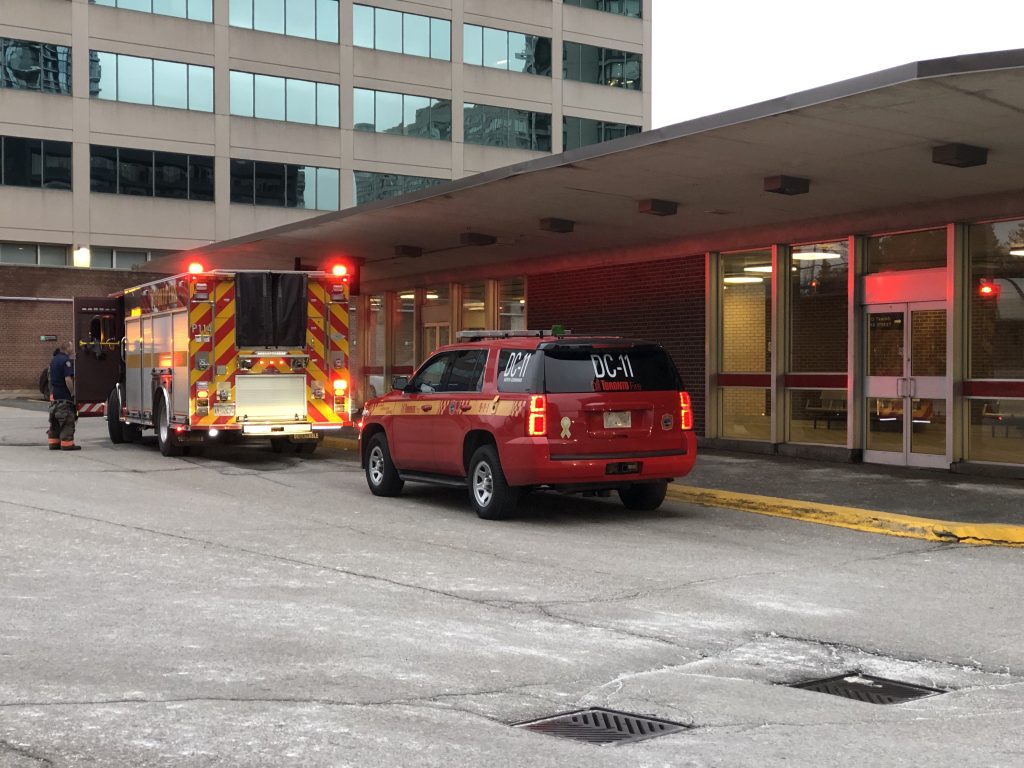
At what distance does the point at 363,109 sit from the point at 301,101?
285 cm

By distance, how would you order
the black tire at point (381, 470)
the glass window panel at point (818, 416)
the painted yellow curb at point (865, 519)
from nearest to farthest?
the painted yellow curb at point (865, 519) → the black tire at point (381, 470) → the glass window panel at point (818, 416)

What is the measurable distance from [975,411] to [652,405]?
19.8 feet

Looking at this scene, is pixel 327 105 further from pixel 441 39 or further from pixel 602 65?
pixel 602 65

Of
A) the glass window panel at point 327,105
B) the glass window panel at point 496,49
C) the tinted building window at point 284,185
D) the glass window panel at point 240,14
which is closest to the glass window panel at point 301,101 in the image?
the glass window panel at point 327,105

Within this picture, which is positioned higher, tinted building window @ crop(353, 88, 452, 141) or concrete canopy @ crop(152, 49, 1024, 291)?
tinted building window @ crop(353, 88, 452, 141)

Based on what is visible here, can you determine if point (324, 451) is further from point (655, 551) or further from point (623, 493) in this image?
point (655, 551)

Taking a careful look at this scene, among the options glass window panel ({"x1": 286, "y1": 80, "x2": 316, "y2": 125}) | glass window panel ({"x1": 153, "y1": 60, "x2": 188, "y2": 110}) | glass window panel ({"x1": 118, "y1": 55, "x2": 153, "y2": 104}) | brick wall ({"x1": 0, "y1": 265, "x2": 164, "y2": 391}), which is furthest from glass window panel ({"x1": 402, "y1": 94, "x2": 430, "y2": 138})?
brick wall ({"x1": 0, "y1": 265, "x2": 164, "y2": 391})

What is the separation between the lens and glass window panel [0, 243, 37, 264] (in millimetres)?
48656

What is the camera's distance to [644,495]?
44.3 ft

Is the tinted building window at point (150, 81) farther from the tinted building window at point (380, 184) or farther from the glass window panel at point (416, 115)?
the glass window panel at point (416, 115)

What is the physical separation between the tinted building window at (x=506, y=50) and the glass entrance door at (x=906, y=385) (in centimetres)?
4253

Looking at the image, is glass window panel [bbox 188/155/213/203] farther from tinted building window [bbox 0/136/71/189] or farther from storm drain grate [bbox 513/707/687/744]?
storm drain grate [bbox 513/707/687/744]

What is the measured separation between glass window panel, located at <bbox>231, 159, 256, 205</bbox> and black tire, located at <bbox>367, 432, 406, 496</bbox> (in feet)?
129

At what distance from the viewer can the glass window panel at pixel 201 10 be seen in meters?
50.7
